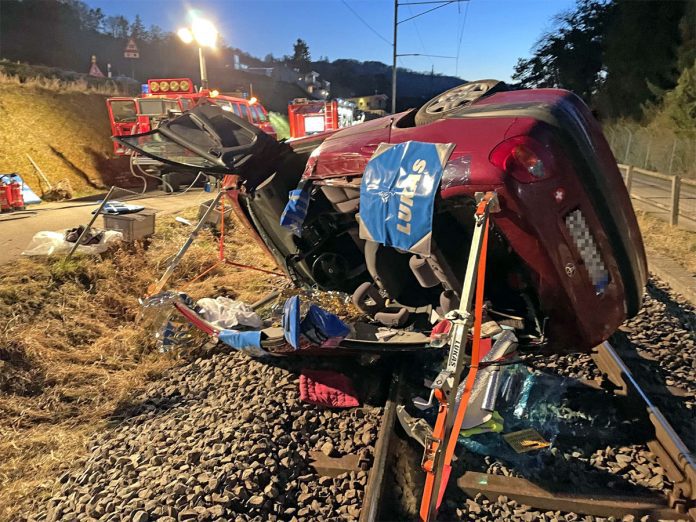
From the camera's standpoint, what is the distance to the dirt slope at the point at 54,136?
1455cm

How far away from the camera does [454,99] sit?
345 cm

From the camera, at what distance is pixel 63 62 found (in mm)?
50094

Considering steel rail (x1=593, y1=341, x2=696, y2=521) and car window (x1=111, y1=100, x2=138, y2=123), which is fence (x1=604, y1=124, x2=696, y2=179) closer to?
car window (x1=111, y1=100, x2=138, y2=123)

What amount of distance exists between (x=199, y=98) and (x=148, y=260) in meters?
9.78

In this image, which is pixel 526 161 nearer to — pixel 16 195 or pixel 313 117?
pixel 16 195

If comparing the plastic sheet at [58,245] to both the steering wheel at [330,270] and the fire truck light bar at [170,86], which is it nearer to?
the steering wheel at [330,270]

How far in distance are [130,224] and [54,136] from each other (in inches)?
458

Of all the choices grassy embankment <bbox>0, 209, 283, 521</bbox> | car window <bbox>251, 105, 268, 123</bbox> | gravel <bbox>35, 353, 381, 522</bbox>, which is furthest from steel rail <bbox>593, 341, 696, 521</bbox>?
car window <bbox>251, 105, 268, 123</bbox>

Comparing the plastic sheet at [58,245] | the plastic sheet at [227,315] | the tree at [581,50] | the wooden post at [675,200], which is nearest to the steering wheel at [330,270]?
the plastic sheet at [227,315]

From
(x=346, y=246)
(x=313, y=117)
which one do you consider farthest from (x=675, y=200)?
(x=313, y=117)

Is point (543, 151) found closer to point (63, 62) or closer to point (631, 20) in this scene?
point (631, 20)

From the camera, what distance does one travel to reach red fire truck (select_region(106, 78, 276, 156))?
574 inches

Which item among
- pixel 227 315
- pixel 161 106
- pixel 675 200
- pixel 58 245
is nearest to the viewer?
pixel 227 315

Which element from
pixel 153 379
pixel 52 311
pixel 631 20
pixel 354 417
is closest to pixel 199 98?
pixel 52 311
